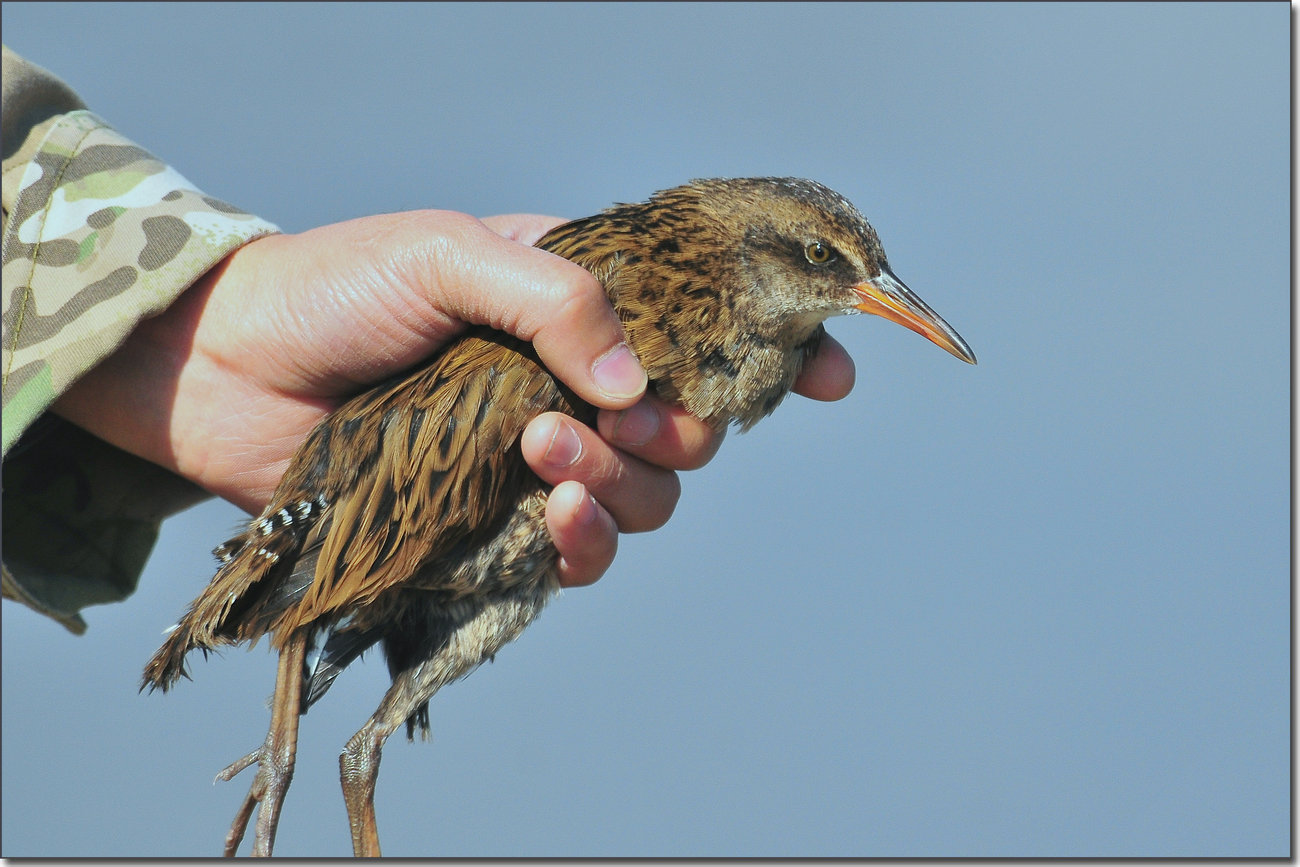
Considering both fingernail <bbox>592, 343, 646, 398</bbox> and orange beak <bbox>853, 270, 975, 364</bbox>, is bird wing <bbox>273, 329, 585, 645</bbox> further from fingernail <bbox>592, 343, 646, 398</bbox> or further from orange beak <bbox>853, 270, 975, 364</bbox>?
orange beak <bbox>853, 270, 975, 364</bbox>

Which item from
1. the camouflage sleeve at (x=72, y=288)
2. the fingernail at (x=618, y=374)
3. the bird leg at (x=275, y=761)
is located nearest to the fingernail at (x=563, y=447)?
the fingernail at (x=618, y=374)

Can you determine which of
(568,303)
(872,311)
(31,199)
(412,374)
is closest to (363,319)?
(412,374)

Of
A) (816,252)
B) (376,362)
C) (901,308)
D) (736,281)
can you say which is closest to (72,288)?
(376,362)

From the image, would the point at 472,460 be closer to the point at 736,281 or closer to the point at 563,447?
the point at 563,447

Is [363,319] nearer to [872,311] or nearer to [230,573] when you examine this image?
[230,573]

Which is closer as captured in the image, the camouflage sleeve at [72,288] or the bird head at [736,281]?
the bird head at [736,281]

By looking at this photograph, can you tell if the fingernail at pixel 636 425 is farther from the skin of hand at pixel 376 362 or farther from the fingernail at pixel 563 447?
the fingernail at pixel 563 447

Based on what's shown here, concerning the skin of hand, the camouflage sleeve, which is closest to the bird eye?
the skin of hand
